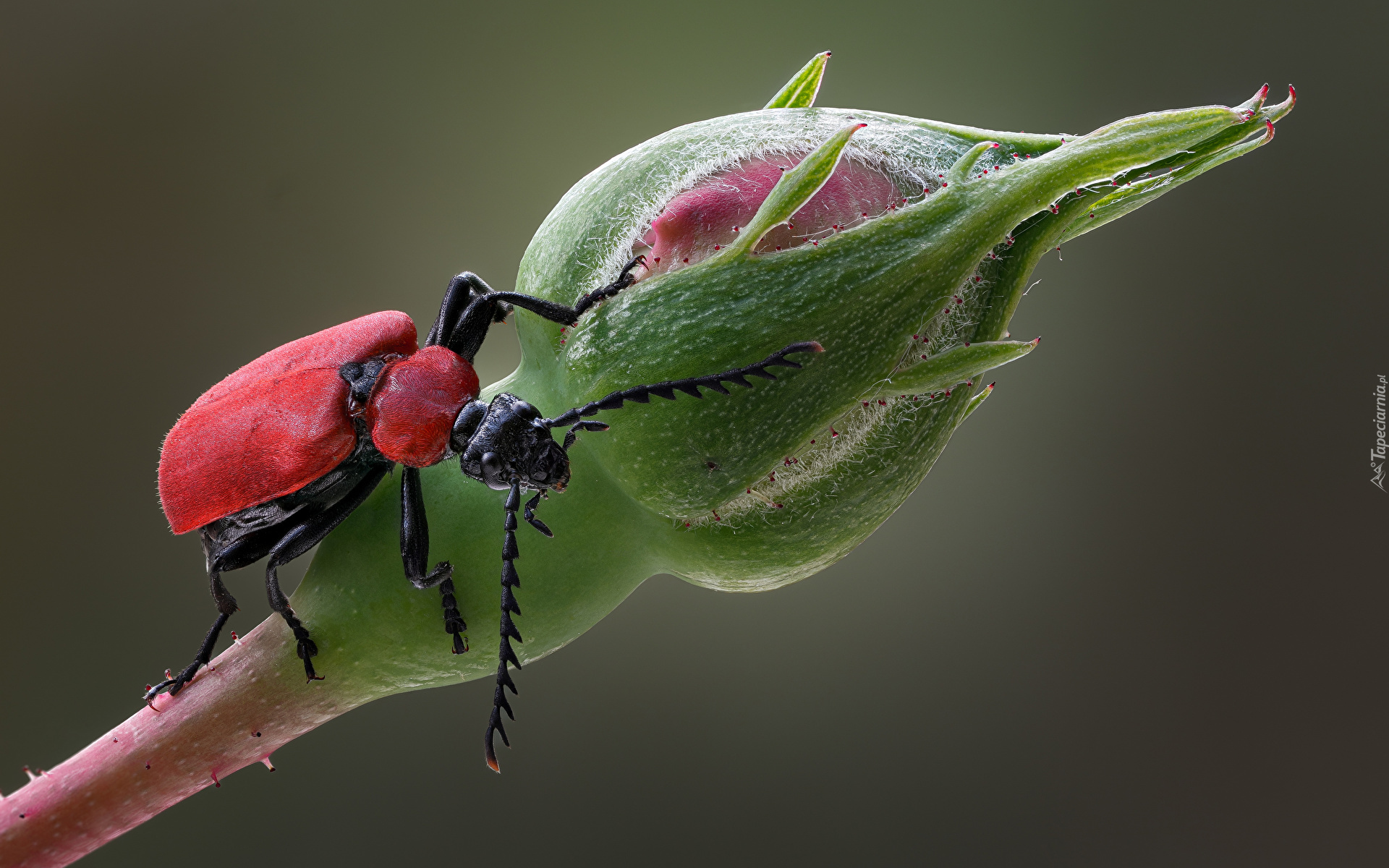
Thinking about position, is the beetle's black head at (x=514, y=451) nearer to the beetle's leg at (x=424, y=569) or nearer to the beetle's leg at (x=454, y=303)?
the beetle's leg at (x=424, y=569)

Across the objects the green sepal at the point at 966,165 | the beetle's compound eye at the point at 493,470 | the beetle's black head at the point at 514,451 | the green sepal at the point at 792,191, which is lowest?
the beetle's compound eye at the point at 493,470

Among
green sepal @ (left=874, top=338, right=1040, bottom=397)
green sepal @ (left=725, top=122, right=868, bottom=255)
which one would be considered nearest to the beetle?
green sepal @ (left=725, top=122, right=868, bottom=255)

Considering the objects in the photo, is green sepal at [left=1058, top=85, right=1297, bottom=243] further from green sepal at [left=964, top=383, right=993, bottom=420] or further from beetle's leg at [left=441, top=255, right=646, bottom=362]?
beetle's leg at [left=441, top=255, right=646, bottom=362]

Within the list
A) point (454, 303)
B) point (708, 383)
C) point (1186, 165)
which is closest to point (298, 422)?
point (454, 303)

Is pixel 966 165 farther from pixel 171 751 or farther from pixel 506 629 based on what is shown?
pixel 171 751

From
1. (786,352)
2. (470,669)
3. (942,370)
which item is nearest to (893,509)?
(942,370)

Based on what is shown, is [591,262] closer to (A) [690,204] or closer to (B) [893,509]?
(A) [690,204]

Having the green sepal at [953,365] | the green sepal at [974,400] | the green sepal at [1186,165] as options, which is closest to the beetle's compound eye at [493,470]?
the green sepal at [953,365]
